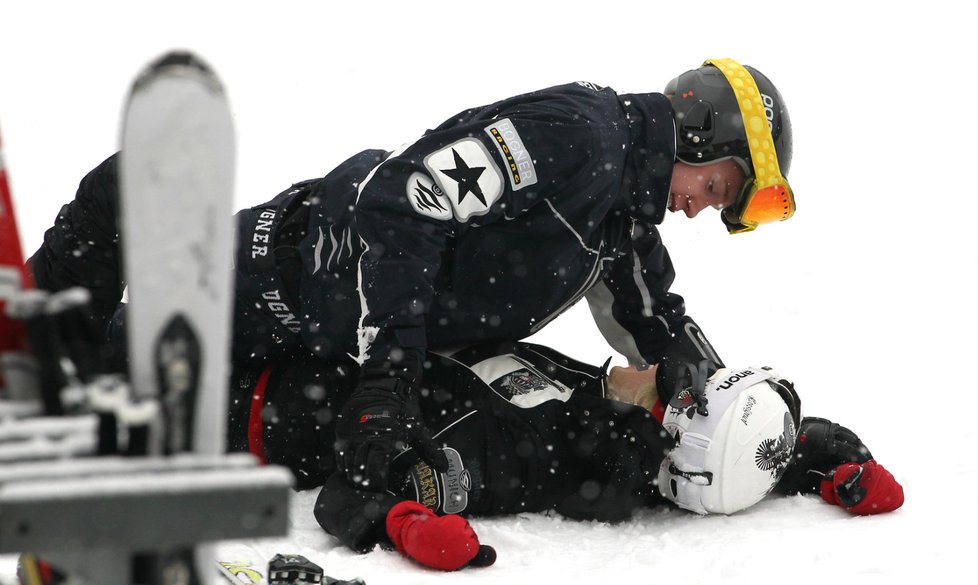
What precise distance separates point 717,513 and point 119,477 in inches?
106

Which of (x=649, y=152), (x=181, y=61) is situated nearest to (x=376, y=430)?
(x=649, y=152)

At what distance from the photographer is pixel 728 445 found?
3.54m

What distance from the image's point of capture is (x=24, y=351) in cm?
160

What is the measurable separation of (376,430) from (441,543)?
380 millimetres

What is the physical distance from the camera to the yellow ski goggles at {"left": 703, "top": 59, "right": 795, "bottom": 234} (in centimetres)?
387

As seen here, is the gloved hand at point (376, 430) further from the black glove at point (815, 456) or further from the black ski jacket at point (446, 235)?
the black glove at point (815, 456)

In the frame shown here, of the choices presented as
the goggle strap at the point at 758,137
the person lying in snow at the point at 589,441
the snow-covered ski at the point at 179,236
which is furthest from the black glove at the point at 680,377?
the snow-covered ski at the point at 179,236

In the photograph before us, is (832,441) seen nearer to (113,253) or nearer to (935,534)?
(935,534)

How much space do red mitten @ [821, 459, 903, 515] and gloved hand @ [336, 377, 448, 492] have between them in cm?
143

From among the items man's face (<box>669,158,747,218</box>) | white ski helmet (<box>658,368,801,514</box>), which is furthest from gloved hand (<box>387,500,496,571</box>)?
man's face (<box>669,158,747,218</box>)

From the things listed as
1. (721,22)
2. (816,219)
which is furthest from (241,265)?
(721,22)

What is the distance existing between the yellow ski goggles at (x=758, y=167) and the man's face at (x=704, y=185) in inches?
2.1

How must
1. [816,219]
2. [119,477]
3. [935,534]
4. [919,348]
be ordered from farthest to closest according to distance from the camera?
[816,219], [919,348], [935,534], [119,477]

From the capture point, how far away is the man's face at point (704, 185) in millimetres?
3902
